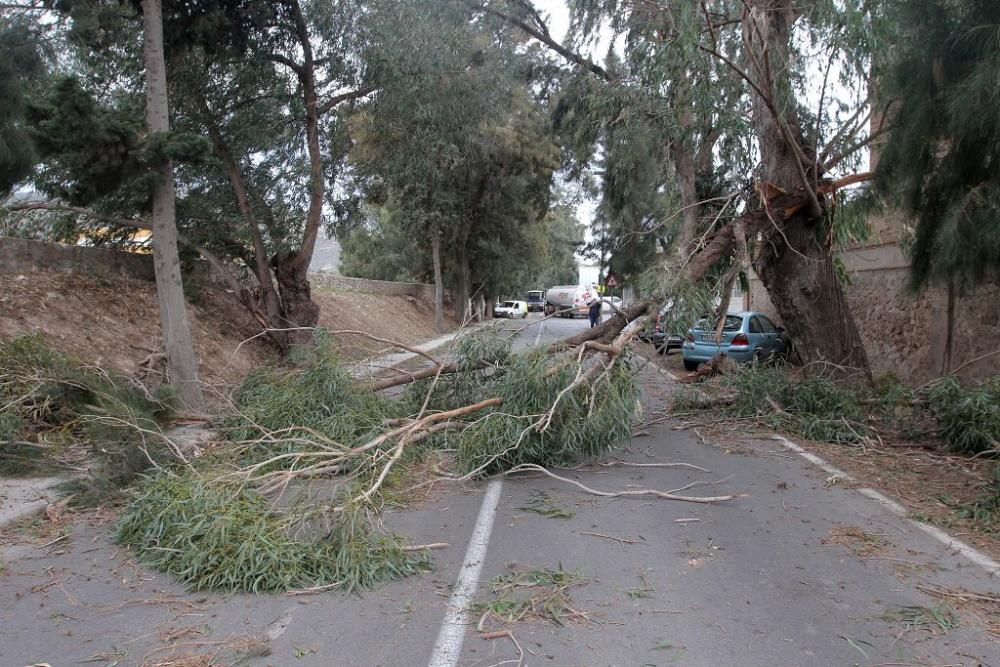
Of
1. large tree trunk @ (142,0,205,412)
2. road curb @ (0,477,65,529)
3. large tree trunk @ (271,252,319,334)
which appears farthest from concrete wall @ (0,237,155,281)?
road curb @ (0,477,65,529)

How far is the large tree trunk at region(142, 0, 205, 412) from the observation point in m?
9.88

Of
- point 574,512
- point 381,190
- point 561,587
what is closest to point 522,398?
point 574,512

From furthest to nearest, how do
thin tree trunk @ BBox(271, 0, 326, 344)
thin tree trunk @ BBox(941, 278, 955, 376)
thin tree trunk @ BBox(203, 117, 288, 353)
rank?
1. thin tree trunk @ BBox(271, 0, 326, 344)
2. thin tree trunk @ BBox(203, 117, 288, 353)
3. thin tree trunk @ BBox(941, 278, 955, 376)

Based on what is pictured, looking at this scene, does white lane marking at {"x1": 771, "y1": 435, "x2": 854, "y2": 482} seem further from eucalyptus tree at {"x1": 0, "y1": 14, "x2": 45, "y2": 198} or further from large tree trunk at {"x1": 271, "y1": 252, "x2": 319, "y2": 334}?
eucalyptus tree at {"x1": 0, "y1": 14, "x2": 45, "y2": 198}

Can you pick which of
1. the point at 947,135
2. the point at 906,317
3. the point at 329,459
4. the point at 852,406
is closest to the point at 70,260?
the point at 329,459

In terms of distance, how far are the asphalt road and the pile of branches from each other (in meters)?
0.27

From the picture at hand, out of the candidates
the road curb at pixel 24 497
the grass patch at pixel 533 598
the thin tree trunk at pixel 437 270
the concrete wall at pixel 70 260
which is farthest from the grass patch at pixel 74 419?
the thin tree trunk at pixel 437 270

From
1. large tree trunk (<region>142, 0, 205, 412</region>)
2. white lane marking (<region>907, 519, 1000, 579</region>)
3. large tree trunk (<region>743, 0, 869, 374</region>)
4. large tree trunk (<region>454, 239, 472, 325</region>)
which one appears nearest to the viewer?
white lane marking (<region>907, 519, 1000, 579</region>)

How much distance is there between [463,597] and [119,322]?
34.5ft

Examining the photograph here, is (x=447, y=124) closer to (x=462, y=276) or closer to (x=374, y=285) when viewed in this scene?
(x=374, y=285)

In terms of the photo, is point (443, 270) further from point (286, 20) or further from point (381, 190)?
point (286, 20)

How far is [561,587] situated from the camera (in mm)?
4758

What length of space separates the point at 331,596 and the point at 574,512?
8.20 feet

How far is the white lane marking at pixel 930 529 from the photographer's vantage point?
521cm
